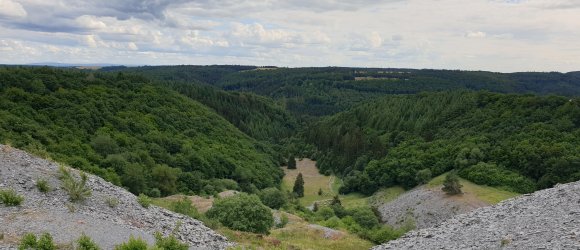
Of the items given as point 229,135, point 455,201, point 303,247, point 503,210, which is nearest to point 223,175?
point 229,135

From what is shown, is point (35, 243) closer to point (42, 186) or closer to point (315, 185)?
point (42, 186)

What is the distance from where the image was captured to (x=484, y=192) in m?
76.1

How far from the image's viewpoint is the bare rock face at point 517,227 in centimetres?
2242

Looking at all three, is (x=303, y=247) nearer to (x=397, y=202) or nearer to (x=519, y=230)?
(x=519, y=230)

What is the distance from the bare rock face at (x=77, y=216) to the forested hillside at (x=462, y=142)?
68.8 meters

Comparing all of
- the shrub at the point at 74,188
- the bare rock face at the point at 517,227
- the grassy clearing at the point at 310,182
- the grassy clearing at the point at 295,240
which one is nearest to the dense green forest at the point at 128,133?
the grassy clearing at the point at 310,182

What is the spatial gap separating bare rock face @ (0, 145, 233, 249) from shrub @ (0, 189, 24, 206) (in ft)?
1.11

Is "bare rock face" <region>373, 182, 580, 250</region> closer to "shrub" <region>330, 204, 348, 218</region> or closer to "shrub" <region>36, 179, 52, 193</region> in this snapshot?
"shrub" <region>36, 179, 52, 193</region>

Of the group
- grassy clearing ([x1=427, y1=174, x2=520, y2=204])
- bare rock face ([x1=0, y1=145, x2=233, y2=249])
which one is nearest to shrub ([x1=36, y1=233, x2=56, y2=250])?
bare rock face ([x1=0, y1=145, x2=233, y2=249])

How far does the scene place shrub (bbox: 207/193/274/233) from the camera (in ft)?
123

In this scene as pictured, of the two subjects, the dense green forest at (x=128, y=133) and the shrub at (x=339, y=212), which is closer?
the dense green forest at (x=128, y=133)

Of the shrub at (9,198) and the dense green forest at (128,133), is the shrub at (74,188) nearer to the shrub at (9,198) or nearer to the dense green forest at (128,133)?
the shrub at (9,198)

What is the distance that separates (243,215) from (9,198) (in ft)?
62.0

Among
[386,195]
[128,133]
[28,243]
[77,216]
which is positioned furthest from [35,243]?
[386,195]
